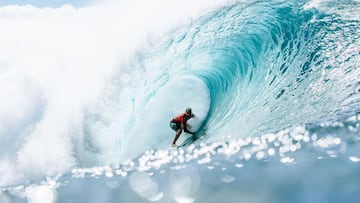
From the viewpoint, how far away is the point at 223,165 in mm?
5426

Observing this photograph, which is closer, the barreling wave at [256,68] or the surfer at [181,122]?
the barreling wave at [256,68]

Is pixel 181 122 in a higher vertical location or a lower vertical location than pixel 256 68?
lower

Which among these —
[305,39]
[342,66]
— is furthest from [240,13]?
[342,66]

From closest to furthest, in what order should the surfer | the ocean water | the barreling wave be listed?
the ocean water < the barreling wave < the surfer

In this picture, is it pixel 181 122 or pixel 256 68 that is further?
pixel 256 68

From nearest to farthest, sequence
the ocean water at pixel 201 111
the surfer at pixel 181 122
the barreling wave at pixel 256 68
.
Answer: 1. the ocean water at pixel 201 111
2. the barreling wave at pixel 256 68
3. the surfer at pixel 181 122

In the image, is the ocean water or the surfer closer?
the ocean water

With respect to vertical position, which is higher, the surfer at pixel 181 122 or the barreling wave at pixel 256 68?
the barreling wave at pixel 256 68

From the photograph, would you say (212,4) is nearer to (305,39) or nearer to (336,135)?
(305,39)

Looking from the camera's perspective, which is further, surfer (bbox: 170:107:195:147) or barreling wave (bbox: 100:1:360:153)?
surfer (bbox: 170:107:195:147)

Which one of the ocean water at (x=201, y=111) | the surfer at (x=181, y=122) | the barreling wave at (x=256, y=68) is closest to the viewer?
the ocean water at (x=201, y=111)

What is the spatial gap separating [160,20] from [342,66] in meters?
11.6

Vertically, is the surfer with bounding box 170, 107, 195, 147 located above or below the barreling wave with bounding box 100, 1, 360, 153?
below

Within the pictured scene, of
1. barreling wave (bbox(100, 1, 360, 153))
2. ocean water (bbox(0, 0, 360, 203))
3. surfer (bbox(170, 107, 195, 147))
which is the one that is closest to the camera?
ocean water (bbox(0, 0, 360, 203))
